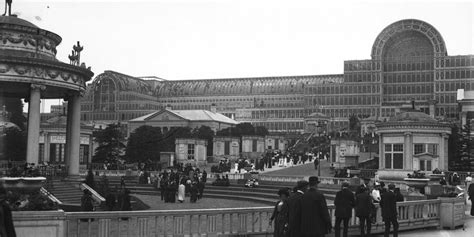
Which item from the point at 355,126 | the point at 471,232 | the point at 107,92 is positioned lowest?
the point at 471,232

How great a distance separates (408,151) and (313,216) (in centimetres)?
3295

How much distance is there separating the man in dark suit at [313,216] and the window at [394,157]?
33.3m

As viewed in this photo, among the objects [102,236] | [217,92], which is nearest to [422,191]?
[102,236]

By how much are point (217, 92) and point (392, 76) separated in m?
56.1

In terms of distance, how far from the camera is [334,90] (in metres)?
150

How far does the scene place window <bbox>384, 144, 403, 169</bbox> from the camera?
43.5 metres

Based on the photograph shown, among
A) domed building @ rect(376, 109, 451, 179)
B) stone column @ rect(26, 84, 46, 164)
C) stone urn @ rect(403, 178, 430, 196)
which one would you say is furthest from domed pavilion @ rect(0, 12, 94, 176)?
domed building @ rect(376, 109, 451, 179)

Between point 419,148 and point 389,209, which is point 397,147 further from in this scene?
point 389,209

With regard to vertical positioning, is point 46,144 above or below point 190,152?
above

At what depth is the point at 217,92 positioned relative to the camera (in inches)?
Result: 7195

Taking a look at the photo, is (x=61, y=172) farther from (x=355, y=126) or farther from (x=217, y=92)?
(x=217, y=92)

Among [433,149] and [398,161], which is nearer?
[433,149]

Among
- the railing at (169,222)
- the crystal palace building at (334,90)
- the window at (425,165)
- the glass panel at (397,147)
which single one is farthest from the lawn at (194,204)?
the crystal palace building at (334,90)

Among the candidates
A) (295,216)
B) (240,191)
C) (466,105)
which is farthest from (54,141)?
(466,105)
